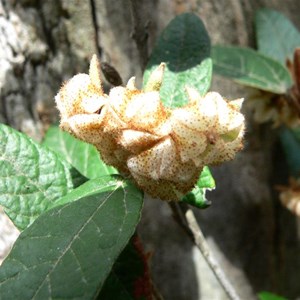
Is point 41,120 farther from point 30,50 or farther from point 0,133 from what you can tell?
point 0,133

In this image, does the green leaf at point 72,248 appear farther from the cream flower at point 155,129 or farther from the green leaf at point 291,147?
the green leaf at point 291,147

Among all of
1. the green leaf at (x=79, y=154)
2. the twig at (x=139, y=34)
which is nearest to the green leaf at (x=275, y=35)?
the twig at (x=139, y=34)

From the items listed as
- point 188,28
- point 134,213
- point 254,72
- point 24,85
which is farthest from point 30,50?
point 134,213

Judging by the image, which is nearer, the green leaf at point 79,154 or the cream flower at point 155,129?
the cream flower at point 155,129

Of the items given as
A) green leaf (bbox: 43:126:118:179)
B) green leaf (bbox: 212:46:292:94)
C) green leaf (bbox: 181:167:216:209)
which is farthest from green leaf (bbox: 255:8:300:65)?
green leaf (bbox: 181:167:216:209)

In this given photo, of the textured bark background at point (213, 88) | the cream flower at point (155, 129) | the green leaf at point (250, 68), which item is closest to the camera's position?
the cream flower at point (155, 129)
